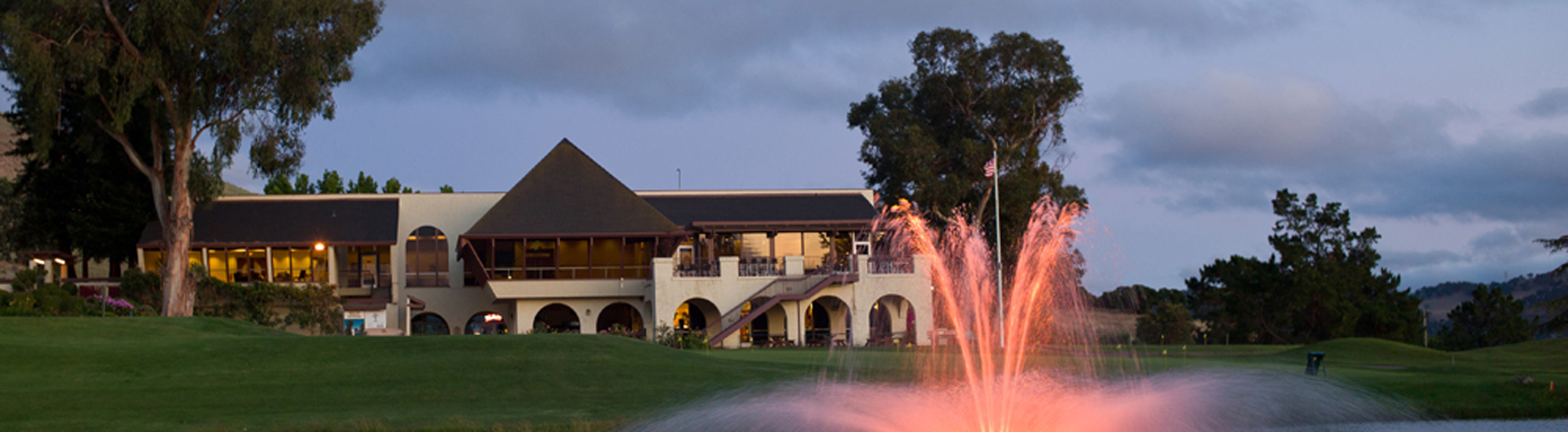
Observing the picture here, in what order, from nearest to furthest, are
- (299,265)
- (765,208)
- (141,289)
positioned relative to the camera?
1. (141,289)
2. (765,208)
3. (299,265)

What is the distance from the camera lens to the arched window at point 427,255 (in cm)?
4862

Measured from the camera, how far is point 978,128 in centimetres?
→ 5422

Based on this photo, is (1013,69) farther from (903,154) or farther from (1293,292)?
(1293,292)

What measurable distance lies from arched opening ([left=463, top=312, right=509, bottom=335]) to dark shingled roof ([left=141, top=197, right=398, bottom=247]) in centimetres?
456

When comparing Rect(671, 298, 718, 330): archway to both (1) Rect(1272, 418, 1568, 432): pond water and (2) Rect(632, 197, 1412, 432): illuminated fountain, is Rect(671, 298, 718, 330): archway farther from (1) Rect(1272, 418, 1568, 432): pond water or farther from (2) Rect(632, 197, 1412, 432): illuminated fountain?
(1) Rect(1272, 418, 1568, 432): pond water

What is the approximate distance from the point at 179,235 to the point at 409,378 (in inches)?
948

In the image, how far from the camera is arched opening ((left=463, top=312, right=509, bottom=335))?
46.2 m

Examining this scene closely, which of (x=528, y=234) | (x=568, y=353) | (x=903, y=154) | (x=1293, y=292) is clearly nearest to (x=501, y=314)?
(x=528, y=234)

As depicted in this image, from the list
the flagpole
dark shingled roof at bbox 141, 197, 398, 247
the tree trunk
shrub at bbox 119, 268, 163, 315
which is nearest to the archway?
the flagpole

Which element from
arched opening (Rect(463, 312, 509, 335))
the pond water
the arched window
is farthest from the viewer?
the arched window

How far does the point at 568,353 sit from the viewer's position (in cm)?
2272

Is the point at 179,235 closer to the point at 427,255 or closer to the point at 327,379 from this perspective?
the point at 427,255

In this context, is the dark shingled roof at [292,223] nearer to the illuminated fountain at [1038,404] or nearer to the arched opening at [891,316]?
the arched opening at [891,316]

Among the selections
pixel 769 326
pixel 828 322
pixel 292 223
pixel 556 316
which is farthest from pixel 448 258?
pixel 828 322
